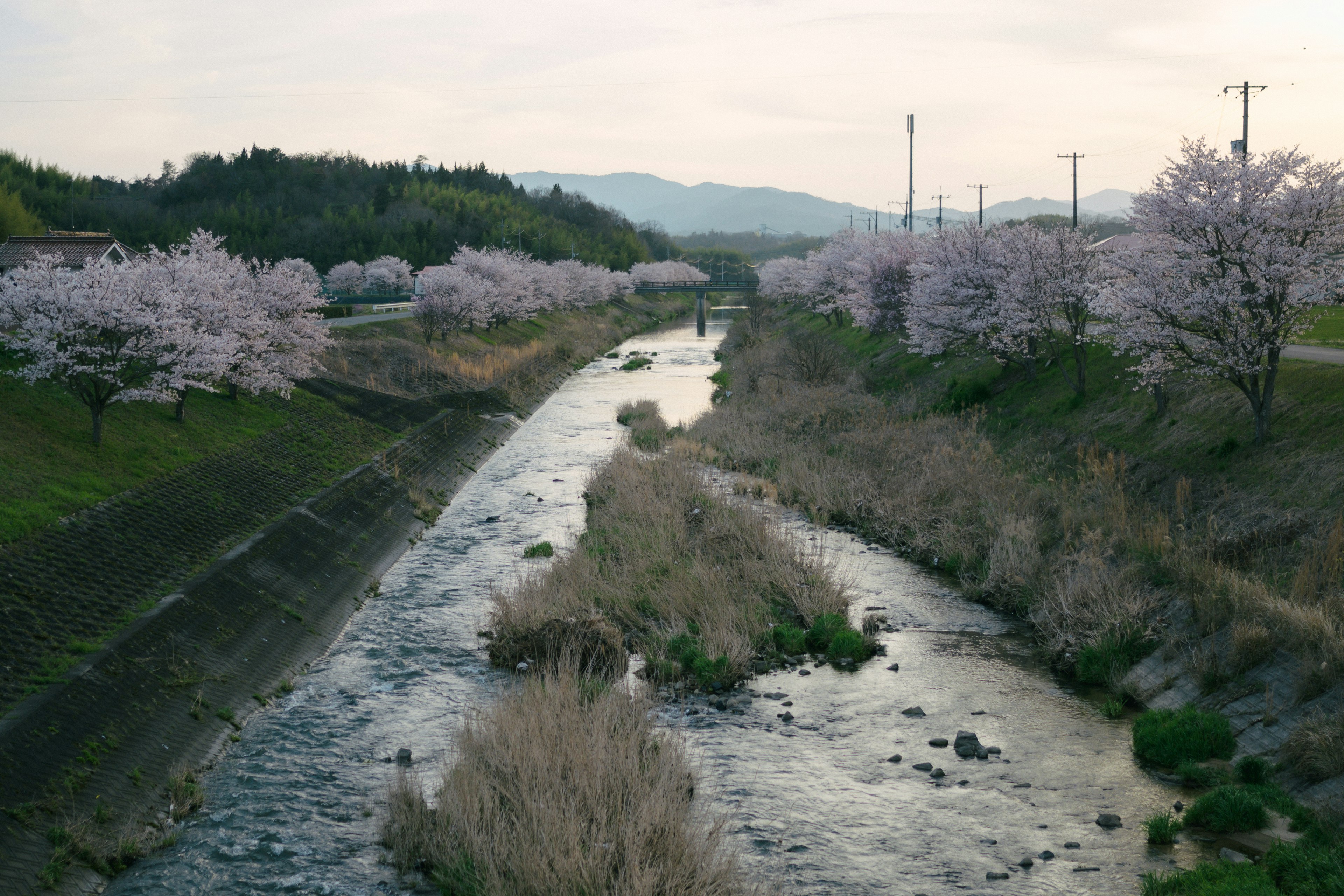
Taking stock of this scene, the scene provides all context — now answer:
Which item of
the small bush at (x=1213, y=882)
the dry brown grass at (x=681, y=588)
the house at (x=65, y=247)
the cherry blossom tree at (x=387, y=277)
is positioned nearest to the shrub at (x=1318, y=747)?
the small bush at (x=1213, y=882)

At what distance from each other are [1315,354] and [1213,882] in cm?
2393

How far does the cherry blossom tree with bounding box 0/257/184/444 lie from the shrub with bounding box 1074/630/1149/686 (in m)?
23.9

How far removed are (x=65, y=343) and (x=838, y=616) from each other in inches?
845

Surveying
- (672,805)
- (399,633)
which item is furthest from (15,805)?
(399,633)

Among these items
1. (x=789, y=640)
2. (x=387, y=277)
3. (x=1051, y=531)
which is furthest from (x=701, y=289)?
(x=789, y=640)

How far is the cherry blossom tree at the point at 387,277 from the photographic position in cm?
13388

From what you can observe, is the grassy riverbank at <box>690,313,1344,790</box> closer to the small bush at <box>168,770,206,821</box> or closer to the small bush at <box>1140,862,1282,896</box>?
the small bush at <box>1140,862,1282,896</box>

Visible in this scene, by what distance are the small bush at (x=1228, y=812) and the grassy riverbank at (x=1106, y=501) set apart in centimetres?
134

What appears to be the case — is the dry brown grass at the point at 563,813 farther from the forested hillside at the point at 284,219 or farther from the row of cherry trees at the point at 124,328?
the forested hillside at the point at 284,219

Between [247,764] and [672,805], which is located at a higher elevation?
[672,805]

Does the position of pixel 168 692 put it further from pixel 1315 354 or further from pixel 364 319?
pixel 364 319

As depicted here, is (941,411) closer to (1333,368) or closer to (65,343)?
(1333,368)

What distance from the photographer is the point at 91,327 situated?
981 inches

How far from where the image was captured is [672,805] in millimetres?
11555
